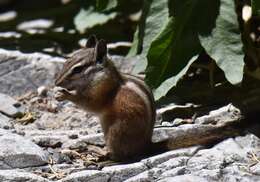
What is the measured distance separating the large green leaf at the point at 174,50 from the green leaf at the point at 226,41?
10 cm

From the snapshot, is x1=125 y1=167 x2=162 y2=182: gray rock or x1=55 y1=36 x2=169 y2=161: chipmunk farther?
x1=55 y1=36 x2=169 y2=161: chipmunk

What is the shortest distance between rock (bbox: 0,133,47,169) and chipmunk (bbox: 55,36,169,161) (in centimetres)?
37

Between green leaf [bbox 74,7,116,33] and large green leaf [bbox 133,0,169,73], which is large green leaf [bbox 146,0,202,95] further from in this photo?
green leaf [bbox 74,7,116,33]

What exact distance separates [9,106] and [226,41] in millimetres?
1745

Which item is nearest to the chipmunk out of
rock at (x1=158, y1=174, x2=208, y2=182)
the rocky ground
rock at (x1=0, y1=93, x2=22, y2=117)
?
the rocky ground

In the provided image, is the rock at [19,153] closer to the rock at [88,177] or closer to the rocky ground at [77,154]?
the rocky ground at [77,154]

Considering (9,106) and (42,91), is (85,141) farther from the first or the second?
(42,91)

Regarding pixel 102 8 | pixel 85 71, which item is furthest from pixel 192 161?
pixel 102 8

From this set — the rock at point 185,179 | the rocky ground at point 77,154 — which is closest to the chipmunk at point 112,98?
the rocky ground at point 77,154

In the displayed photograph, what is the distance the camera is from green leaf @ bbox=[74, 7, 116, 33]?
7.12 metres

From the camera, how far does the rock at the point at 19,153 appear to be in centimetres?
477

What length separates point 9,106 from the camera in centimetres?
593

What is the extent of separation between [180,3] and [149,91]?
738 mm

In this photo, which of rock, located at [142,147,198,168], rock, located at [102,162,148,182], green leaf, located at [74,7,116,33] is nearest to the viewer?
rock, located at [102,162,148,182]
